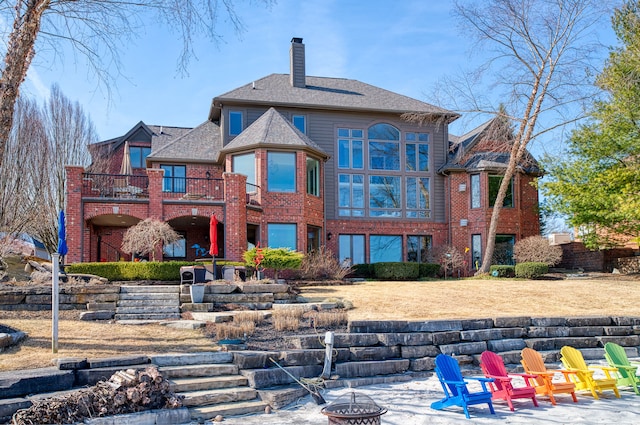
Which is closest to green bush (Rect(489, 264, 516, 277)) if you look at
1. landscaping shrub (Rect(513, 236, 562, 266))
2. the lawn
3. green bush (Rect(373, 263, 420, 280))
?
landscaping shrub (Rect(513, 236, 562, 266))

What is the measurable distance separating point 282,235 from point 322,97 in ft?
21.4

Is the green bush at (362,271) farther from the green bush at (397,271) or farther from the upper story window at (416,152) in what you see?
the upper story window at (416,152)

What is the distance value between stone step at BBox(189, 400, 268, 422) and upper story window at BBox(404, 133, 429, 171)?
61.5ft

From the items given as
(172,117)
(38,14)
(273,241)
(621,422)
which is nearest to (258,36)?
(38,14)

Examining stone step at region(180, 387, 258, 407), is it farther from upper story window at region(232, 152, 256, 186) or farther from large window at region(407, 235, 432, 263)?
large window at region(407, 235, 432, 263)

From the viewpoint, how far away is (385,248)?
24.9 metres

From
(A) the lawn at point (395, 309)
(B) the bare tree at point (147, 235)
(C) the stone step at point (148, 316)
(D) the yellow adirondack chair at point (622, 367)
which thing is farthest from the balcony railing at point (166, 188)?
(D) the yellow adirondack chair at point (622, 367)

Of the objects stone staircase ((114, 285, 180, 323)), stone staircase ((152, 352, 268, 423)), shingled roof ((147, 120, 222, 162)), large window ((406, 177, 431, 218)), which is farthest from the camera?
large window ((406, 177, 431, 218))

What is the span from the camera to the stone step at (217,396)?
24.3 feet

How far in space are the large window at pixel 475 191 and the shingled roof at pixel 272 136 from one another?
20.6ft

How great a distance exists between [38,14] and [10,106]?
4.72 feet

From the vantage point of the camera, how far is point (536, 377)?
8703 millimetres

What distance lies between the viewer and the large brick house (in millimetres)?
21953

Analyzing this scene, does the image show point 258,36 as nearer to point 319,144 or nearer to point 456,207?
point 319,144
